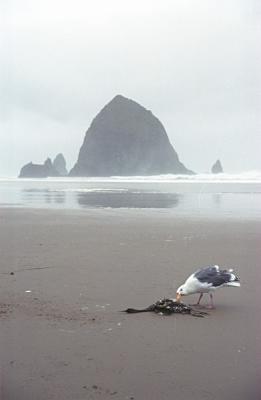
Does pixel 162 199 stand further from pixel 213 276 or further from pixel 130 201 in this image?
pixel 213 276

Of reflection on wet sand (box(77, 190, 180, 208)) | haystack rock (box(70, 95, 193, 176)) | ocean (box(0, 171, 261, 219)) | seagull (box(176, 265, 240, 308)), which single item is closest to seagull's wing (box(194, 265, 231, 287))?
seagull (box(176, 265, 240, 308))

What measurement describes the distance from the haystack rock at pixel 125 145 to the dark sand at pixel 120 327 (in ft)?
218

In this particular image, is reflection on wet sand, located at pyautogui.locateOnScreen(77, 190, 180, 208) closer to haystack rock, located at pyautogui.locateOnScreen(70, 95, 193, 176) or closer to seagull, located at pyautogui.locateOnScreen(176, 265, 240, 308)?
seagull, located at pyautogui.locateOnScreen(176, 265, 240, 308)

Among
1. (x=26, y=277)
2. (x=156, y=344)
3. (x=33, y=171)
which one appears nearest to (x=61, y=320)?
(x=156, y=344)

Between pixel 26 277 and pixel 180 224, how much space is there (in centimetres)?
570

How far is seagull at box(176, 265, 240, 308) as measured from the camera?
4645 millimetres

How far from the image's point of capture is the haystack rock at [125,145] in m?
75.6

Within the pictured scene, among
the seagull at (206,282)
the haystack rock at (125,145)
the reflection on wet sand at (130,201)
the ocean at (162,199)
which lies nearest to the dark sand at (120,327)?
the seagull at (206,282)

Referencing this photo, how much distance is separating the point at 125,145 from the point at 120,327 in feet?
252

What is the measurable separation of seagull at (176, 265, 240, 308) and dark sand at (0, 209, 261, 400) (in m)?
0.20

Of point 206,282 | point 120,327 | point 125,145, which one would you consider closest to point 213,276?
point 206,282

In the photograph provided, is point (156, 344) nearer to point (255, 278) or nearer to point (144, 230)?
point (255, 278)

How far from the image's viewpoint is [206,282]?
15.3 feet

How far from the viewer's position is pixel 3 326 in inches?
153
